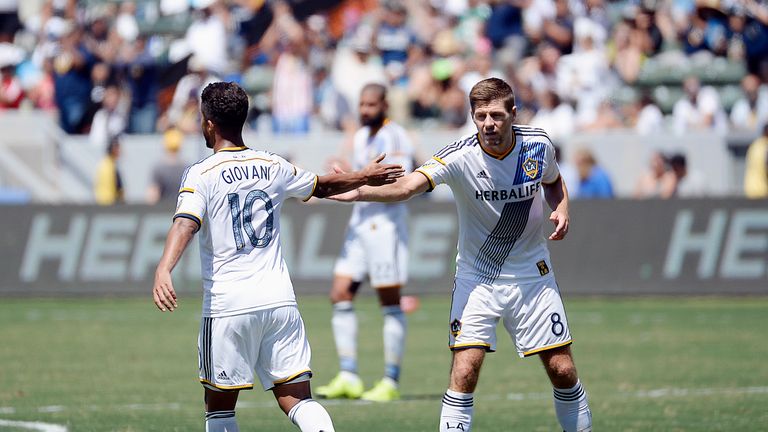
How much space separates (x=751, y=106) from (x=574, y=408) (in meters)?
16.8

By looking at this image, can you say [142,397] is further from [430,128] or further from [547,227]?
[430,128]

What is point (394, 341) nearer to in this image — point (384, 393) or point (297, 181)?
point (384, 393)

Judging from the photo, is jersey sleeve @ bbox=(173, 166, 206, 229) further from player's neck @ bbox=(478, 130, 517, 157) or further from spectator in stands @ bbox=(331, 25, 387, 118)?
spectator in stands @ bbox=(331, 25, 387, 118)

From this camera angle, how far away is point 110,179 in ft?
73.3

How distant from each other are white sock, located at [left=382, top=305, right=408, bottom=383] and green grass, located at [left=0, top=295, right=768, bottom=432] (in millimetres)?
278

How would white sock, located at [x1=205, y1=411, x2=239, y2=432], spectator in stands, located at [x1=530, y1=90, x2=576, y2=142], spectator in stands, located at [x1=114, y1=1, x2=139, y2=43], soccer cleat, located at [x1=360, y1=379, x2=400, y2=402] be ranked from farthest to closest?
spectator in stands, located at [x1=114, y1=1, x2=139, y2=43]
spectator in stands, located at [x1=530, y1=90, x2=576, y2=142]
soccer cleat, located at [x1=360, y1=379, x2=400, y2=402]
white sock, located at [x1=205, y1=411, x2=239, y2=432]

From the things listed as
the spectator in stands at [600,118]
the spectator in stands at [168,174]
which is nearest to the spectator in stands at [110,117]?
the spectator in stands at [168,174]

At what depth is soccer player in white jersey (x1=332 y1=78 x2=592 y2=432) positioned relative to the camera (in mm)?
8062

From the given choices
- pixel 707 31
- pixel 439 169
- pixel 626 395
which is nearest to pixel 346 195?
pixel 439 169

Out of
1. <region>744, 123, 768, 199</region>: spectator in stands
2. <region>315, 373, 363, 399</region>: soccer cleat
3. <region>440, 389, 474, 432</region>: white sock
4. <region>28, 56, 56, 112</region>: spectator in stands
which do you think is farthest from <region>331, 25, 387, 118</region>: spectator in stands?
<region>440, 389, 474, 432</region>: white sock

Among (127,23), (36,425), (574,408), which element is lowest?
(36,425)

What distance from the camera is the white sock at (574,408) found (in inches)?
323

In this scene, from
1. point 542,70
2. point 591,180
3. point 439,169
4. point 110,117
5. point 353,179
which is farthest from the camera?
point 110,117

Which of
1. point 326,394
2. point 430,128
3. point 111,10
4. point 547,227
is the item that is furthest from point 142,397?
point 111,10
